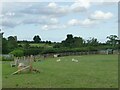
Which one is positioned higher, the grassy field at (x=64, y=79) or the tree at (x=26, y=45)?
the tree at (x=26, y=45)

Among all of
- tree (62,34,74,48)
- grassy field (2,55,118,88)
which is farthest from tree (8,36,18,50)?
grassy field (2,55,118,88)

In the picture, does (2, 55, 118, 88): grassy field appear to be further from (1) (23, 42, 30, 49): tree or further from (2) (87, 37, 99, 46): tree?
(2) (87, 37, 99, 46): tree

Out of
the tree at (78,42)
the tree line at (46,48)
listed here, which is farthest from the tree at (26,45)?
the tree at (78,42)

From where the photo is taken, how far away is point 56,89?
1158 centimetres

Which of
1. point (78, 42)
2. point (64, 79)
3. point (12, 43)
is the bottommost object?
point (64, 79)

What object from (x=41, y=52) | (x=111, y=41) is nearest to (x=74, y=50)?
(x=41, y=52)

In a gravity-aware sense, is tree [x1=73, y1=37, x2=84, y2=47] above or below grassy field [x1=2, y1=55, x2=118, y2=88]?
above

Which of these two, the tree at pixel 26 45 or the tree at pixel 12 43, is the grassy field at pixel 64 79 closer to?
the tree at pixel 12 43

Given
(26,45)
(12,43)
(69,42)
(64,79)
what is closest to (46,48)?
(26,45)

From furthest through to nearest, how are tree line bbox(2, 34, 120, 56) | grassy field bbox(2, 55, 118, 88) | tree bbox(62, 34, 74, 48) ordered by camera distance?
tree bbox(62, 34, 74, 48)
tree line bbox(2, 34, 120, 56)
grassy field bbox(2, 55, 118, 88)

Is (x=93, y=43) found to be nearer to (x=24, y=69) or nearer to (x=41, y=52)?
(x=41, y=52)

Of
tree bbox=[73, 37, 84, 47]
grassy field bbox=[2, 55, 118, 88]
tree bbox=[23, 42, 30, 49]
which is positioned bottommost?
grassy field bbox=[2, 55, 118, 88]

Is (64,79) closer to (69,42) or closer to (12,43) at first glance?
(12,43)

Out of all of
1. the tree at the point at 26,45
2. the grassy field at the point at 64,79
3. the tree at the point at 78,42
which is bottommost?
the grassy field at the point at 64,79
